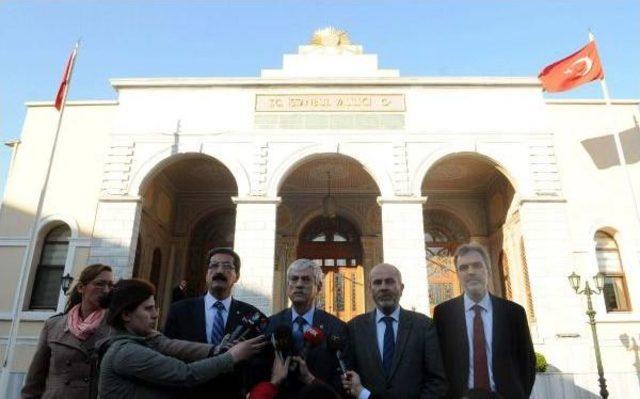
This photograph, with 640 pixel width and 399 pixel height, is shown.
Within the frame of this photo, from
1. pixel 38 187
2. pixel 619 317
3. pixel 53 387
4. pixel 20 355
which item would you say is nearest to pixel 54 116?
pixel 38 187

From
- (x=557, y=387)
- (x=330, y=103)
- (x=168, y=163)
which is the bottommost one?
(x=557, y=387)

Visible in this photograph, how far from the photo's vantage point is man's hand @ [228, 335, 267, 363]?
262 cm

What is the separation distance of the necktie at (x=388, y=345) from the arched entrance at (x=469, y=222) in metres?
9.71

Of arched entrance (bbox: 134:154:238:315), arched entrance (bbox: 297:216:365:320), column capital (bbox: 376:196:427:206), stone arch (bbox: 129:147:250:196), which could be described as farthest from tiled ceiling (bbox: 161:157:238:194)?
column capital (bbox: 376:196:427:206)

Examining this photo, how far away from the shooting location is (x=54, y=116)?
1302cm

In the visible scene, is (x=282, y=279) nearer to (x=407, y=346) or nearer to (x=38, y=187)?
(x=38, y=187)

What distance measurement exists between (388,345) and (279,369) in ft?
3.71

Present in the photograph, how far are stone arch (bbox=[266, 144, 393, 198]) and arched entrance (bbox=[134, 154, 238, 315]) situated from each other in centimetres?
229

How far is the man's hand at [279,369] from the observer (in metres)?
2.63

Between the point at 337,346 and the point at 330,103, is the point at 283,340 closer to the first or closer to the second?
the point at 337,346

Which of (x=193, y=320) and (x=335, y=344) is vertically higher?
(x=193, y=320)

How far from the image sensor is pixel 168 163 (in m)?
12.4

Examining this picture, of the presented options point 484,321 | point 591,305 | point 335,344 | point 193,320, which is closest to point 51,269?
point 193,320

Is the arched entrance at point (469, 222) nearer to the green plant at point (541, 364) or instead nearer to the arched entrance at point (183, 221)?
the green plant at point (541, 364)
